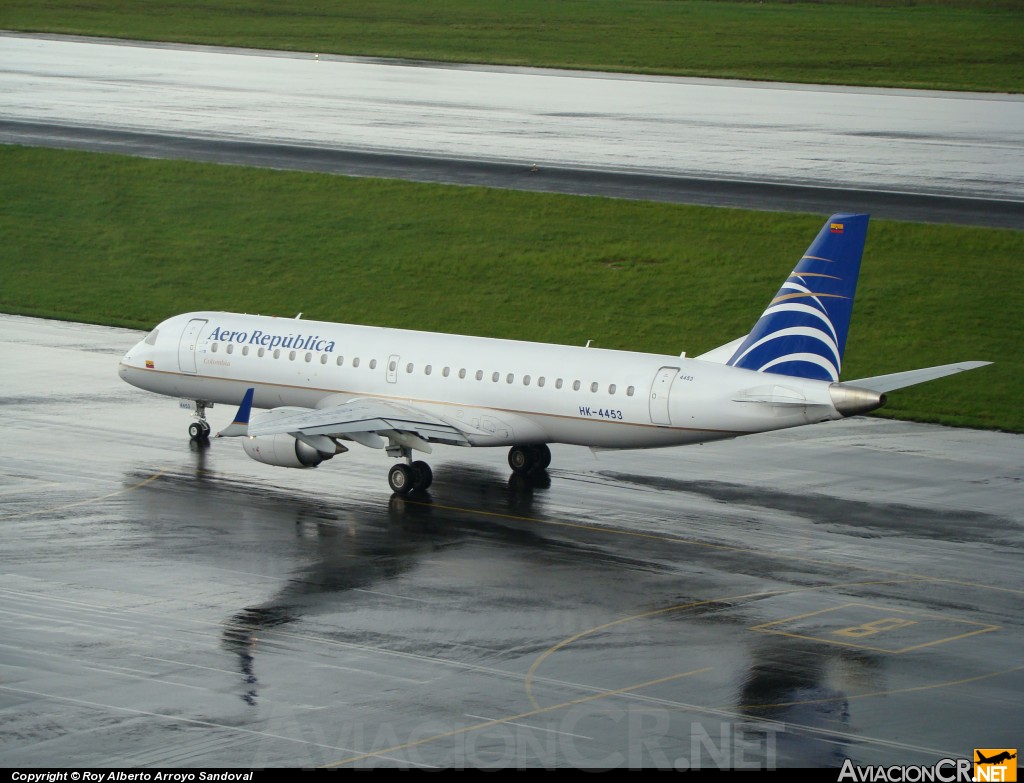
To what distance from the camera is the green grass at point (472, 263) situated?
2650 inches

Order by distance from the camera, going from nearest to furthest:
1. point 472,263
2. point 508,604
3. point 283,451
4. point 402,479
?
point 508,604
point 283,451
point 402,479
point 472,263

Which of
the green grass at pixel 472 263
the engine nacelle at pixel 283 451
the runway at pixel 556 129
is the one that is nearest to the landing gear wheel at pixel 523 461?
the engine nacelle at pixel 283 451

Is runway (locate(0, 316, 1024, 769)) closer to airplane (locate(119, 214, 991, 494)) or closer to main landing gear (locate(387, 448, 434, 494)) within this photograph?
main landing gear (locate(387, 448, 434, 494))

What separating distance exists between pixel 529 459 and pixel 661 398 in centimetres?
573

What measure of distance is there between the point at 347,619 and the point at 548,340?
1338 inches

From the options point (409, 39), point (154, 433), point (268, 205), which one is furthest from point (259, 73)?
point (154, 433)

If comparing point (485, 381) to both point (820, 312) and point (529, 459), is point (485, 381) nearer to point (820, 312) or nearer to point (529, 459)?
point (529, 459)

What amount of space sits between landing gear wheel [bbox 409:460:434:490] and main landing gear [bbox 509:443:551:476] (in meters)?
3.13

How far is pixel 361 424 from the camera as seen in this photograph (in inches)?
1724

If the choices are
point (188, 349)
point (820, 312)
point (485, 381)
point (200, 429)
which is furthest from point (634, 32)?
point (820, 312)

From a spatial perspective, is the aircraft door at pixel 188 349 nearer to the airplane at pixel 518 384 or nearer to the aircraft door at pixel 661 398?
the airplane at pixel 518 384

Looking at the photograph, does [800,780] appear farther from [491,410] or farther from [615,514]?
[491,410]

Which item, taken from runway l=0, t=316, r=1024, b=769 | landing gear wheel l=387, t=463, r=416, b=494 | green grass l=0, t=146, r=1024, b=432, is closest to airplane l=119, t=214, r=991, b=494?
landing gear wheel l=387, t=463, r=416, b=494

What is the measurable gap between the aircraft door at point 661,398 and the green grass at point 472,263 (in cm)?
1790
